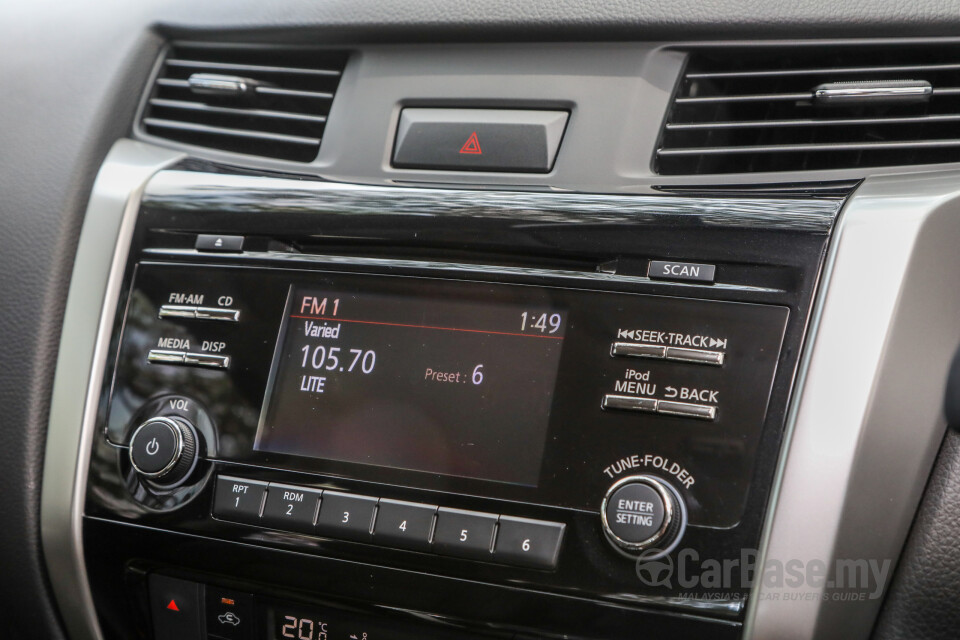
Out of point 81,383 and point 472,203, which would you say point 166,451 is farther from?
point 472,203

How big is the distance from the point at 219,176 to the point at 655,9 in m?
0.56

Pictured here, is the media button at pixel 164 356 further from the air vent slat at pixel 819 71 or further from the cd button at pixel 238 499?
the air vent slat at pixel 819 71

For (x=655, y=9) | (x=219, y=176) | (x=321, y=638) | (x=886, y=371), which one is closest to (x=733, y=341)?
(x=886, y=371)

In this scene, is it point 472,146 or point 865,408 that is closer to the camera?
point 865,408

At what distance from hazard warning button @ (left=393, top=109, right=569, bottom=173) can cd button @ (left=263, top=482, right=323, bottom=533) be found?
40cm

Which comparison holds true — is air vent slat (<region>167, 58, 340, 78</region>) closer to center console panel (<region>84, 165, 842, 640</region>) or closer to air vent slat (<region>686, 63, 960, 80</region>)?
center console panel (<region>84, 165, 842, 640</region>)

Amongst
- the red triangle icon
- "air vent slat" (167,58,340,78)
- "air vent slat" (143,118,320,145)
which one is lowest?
"air vent slat" (143,118,320,145)

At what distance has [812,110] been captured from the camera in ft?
3.48

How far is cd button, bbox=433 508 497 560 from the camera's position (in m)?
0.94

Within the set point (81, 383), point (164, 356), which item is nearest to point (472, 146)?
point (164, 356)

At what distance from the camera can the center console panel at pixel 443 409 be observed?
2.98 feet

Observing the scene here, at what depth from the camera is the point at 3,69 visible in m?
1.39

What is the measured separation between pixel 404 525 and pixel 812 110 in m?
0.62

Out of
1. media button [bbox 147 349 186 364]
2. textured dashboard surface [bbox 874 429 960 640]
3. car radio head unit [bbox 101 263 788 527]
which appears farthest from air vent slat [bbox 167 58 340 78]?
textured dashboard surface [bbox 874 429 960 640]
